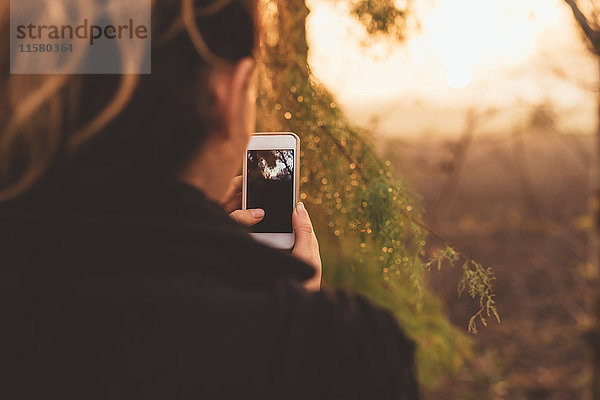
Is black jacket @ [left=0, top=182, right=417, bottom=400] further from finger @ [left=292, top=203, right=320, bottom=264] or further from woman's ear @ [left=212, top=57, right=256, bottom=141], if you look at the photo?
finger @ [left=292, top=203, right=320, bottom=264]

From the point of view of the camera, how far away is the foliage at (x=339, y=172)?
4.25 ft

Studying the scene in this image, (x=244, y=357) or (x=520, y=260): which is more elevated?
(x=244, y=357)

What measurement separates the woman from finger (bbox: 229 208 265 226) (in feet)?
1.69

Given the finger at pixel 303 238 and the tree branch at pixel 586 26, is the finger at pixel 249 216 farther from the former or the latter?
the tree branch at pixel 586 26

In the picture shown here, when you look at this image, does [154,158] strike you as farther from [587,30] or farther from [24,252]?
[587,30]

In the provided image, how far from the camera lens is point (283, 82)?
159cm

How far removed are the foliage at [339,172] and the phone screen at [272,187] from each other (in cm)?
22

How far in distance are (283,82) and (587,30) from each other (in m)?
0.86

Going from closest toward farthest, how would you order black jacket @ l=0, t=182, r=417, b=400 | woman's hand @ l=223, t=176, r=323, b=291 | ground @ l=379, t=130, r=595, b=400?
black jacket @ l=0, t=182, r=417, b=400 < woman's hand @ l=223, t=176, r=323, b=291 < ground @ l=379, t=130, r=595, b=400

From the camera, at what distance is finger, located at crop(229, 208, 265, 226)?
1.22 metres

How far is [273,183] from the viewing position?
1.26 meters

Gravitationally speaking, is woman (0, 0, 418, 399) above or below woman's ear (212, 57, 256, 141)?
below

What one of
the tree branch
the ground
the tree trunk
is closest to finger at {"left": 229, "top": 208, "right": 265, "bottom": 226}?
Answer: the tree branch

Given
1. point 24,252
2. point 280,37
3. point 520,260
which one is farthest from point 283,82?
point 520,260
